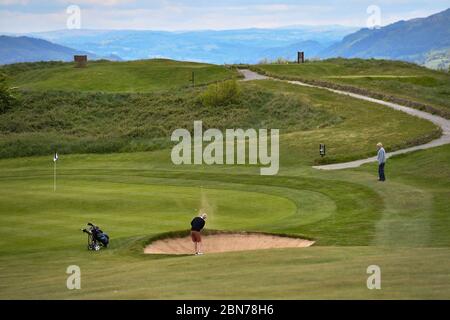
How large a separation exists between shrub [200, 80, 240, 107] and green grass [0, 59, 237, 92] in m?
13.5

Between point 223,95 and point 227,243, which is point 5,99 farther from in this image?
point 227,243

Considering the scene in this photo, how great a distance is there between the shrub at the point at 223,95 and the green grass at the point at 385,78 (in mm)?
10039

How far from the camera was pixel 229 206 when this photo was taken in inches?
1358

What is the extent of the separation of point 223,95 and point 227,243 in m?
58.3

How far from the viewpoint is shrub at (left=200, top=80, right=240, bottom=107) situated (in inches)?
3327

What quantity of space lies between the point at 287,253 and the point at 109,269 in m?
4.57

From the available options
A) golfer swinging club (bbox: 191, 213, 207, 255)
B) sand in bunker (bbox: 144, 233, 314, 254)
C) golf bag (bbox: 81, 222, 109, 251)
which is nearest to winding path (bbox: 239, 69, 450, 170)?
sand in bunker (bbox: 144, 233, 314, 254)

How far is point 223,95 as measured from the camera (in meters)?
84.6

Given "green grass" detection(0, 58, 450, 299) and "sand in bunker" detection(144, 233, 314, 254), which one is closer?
"green grass" detection(0, 58, 450, 299)

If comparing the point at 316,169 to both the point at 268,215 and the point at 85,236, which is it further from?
the point at 85,236

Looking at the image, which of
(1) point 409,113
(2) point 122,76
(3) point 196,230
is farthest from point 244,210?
(2) point 122,76

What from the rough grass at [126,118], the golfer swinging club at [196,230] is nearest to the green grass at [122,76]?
the rough grass at [126,118]

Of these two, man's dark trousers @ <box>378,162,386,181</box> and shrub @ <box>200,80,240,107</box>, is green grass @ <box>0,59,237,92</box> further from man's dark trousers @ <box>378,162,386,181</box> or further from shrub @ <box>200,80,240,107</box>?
man's dark trousers @ <box>378,162,386,181</box>

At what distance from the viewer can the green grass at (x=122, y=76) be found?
102 m
